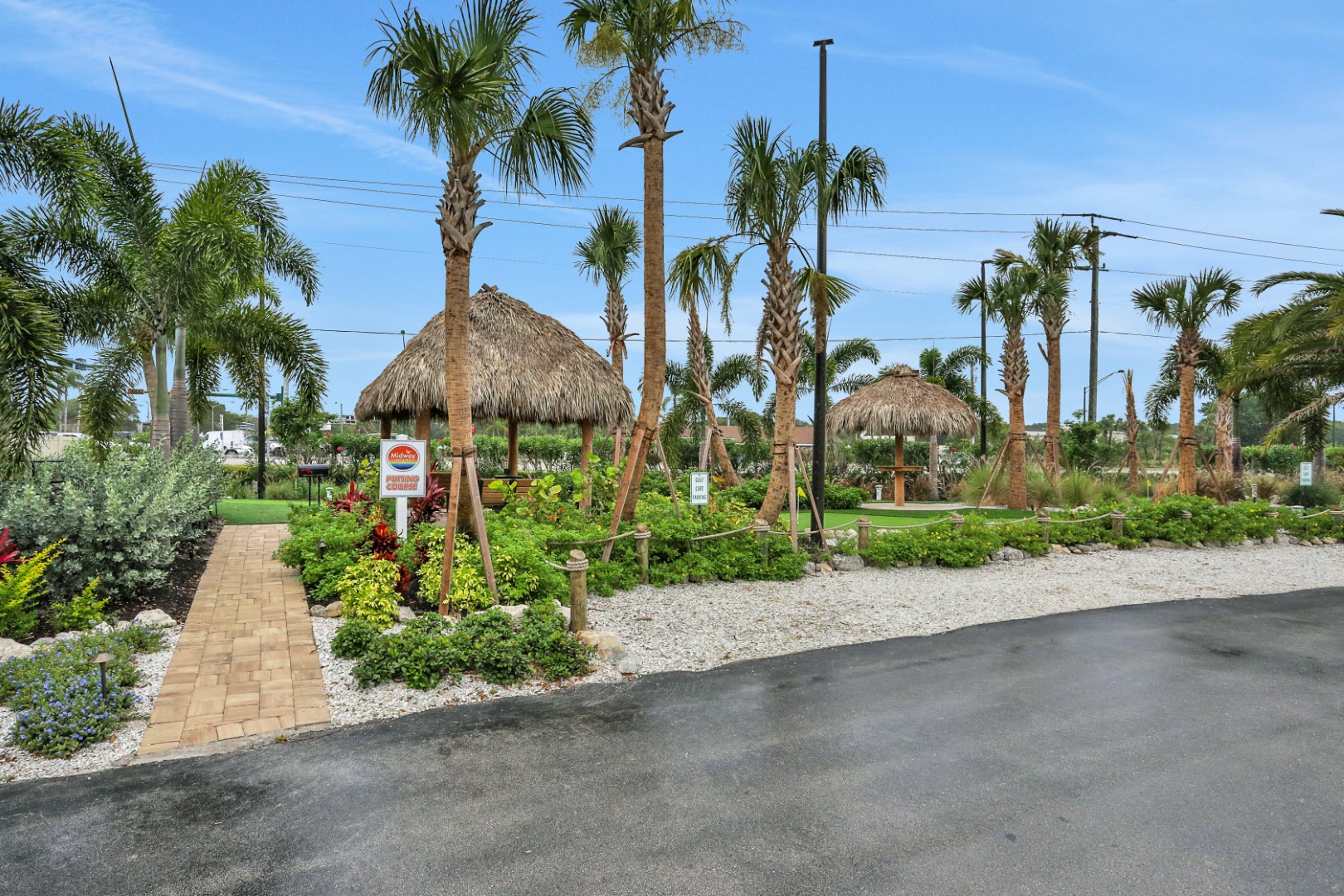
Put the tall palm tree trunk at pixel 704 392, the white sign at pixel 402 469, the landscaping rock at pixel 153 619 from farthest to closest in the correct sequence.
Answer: the tall palm tree trunk at pixel 704 392, the white sign at pixel 402 469, the landscaping rock at pixel 153 619

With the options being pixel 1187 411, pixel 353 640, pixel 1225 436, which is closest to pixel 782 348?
pixel 353 640

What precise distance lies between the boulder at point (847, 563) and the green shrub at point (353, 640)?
20.9 feet

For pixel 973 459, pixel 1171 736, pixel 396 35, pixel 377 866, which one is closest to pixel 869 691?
pixel 1171 736

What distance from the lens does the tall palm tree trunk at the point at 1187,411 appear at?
1864cm

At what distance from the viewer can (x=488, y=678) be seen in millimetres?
5812

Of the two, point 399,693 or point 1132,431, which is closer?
point 399,693

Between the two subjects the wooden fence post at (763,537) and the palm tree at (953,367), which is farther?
the palm tree at (953,367)

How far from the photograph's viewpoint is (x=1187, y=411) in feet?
61.6

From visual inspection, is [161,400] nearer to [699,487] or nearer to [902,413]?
[699,487]

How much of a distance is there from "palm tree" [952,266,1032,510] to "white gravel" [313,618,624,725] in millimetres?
14681

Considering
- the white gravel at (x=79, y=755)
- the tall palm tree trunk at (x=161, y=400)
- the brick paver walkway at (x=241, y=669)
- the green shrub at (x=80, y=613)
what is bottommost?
the white gravel at (x=79, y=755)

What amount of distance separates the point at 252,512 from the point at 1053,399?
17.7 metres

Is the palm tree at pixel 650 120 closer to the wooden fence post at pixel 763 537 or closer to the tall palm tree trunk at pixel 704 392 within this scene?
the wooden fence post at pixel 763 537

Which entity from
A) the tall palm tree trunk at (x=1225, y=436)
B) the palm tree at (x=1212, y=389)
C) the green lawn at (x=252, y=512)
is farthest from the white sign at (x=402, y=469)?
the tall palm tree trunk at (x=1225, y=436)
